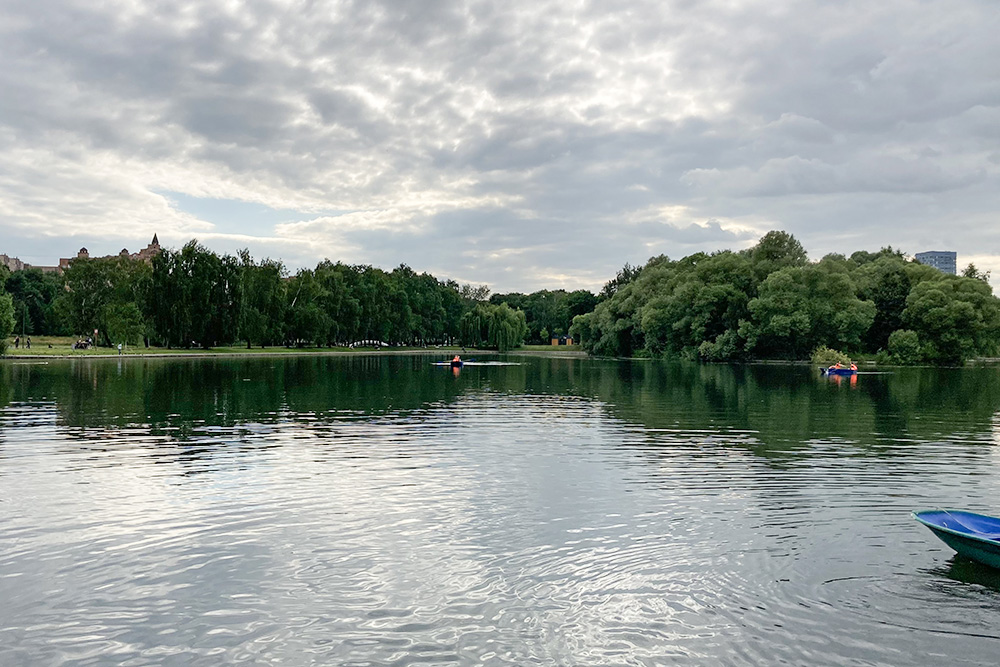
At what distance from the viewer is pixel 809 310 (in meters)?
101

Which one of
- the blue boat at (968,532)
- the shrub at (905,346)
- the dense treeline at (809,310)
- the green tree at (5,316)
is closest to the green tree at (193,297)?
the green tree at (5,316)

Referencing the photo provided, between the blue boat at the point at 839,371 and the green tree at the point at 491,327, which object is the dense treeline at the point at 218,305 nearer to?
the green tree at the point at 491,327

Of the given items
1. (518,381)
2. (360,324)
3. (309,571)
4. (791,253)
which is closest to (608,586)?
(309,571)

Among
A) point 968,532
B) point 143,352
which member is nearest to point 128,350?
point 143,352

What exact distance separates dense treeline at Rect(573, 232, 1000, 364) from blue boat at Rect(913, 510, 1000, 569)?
9126 centimetres

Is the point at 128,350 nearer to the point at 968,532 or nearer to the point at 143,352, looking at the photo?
the point at 143,352

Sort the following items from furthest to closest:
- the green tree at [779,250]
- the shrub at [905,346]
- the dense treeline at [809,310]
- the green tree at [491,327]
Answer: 1. the green tree at [491,327]
2. the green tree at [779,250]
3. the dense treeline at [809,310]
4. the shrub at [905,346]

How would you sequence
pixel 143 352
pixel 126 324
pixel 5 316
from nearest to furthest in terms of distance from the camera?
pixel 5 316 → pixel 126 324 → pixel 143 352

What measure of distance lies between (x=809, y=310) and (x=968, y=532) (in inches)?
3751

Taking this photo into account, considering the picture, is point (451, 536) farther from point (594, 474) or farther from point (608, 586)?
point (594, 474)

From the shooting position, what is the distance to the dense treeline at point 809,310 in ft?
322

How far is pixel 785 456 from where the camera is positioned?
77.2ft

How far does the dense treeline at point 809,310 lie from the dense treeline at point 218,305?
50.1 metres

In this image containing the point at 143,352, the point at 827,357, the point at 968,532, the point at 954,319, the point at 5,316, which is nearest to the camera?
the point at 968,532
